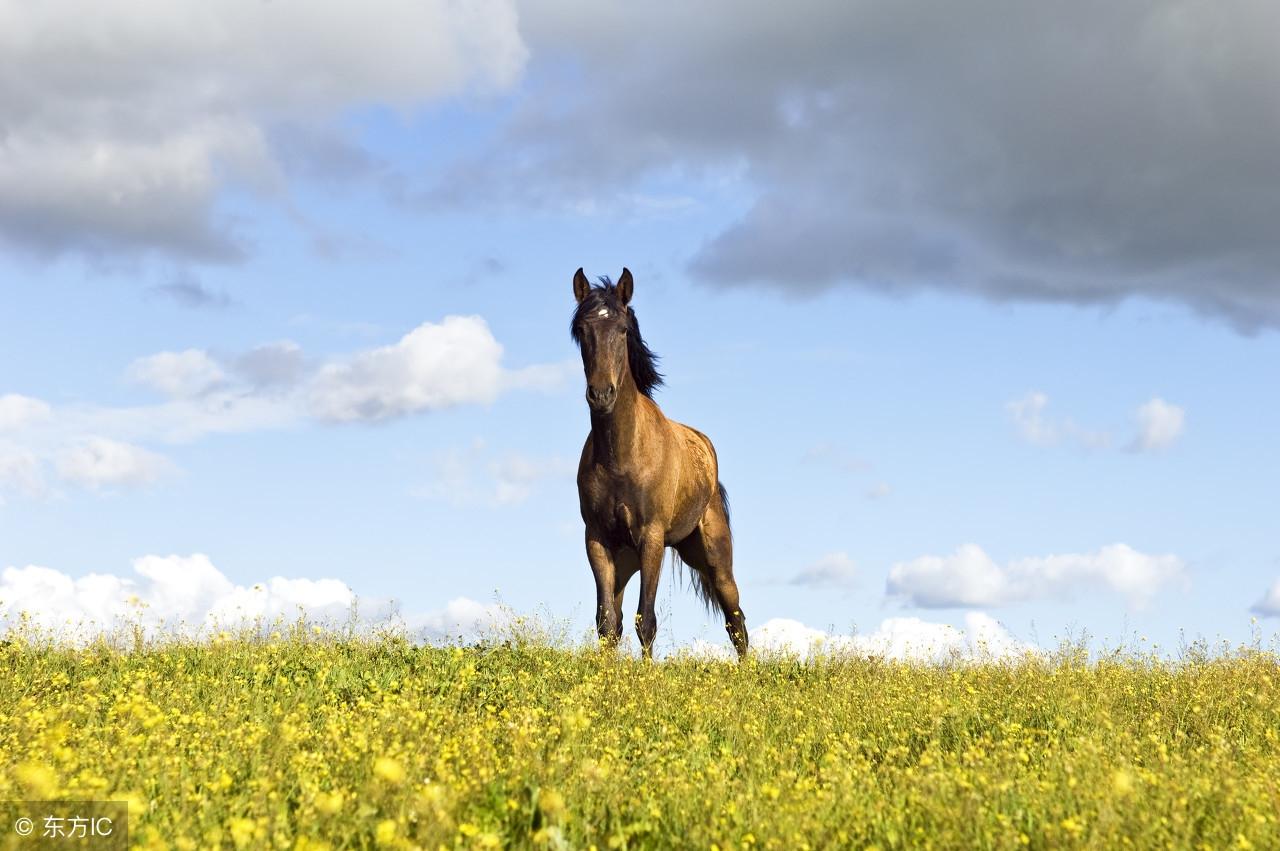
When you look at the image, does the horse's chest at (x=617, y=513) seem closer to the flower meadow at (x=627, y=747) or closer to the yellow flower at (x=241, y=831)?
the flower meadow at (x=627, y=747)

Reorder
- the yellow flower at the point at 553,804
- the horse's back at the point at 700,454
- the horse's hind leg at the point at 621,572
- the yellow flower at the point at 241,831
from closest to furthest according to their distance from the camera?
the yellow flower at the point at 241,831, the yellow flower at the point at 553,804, the horse's hind leg at the point at 621,572, the horse's back at the point at 700,454

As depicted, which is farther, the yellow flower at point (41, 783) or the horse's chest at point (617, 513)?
the horse's chest at point (617, 513)

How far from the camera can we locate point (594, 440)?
40.3ft

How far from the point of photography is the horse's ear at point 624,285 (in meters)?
12.2

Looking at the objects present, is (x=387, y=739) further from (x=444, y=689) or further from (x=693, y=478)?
(x=693, y=478)

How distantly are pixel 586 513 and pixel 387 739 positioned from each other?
5.76 meters

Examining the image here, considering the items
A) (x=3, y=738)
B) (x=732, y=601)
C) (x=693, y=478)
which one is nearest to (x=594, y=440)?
(x=693, y=478)

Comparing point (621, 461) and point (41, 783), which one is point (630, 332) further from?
point (41, 783)

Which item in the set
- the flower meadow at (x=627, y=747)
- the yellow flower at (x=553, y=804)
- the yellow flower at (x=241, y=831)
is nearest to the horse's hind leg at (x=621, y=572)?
the flower meadow at (x=627, y=747)

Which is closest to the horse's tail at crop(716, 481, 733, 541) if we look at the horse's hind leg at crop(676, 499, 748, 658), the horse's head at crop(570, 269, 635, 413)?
the horse's hind leg at crop(676, 499, 748, 658)

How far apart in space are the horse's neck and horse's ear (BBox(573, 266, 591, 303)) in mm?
1104

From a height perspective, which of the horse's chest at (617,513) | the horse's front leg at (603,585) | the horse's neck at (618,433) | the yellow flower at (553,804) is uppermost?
the horse's neck at (618,433)

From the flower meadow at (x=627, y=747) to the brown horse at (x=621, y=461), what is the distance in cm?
111

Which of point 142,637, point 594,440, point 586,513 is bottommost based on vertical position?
point 142,637
